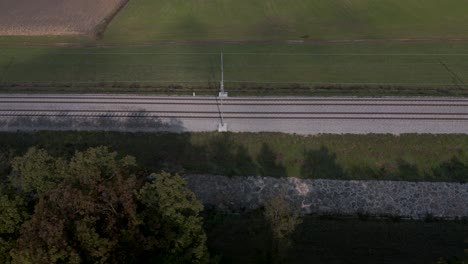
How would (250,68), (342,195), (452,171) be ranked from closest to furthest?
(342,195) → (452,171) → (250,68)

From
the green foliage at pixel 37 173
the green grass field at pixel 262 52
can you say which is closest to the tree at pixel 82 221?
the green foliage at pixel 37 173

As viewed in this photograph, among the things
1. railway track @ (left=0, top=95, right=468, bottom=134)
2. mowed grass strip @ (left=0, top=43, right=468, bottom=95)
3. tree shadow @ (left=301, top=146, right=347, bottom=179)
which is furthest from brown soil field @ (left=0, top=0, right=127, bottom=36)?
tree shadow @ (left=301, top=146, right=347, bottom=179)

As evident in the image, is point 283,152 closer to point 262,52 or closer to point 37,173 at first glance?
point 37,173

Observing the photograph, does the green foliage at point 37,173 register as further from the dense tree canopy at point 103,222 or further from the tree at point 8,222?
the tree at point 8,222

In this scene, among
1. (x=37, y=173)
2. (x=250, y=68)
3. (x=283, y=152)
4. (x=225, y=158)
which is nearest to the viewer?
(x=37, y=173)

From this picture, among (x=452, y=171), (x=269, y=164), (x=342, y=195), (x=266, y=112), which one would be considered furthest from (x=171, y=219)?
(x=452, y=171)

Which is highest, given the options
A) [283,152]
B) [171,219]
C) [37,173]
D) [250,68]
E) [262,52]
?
[262,52]

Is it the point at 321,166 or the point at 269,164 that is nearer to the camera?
the point at 321,166

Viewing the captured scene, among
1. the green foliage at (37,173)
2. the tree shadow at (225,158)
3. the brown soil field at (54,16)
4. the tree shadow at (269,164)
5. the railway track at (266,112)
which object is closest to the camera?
the green foliage at (37,173)

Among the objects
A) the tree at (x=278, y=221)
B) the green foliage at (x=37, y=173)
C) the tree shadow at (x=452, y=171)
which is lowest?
the tree at (x=278, y=221)
